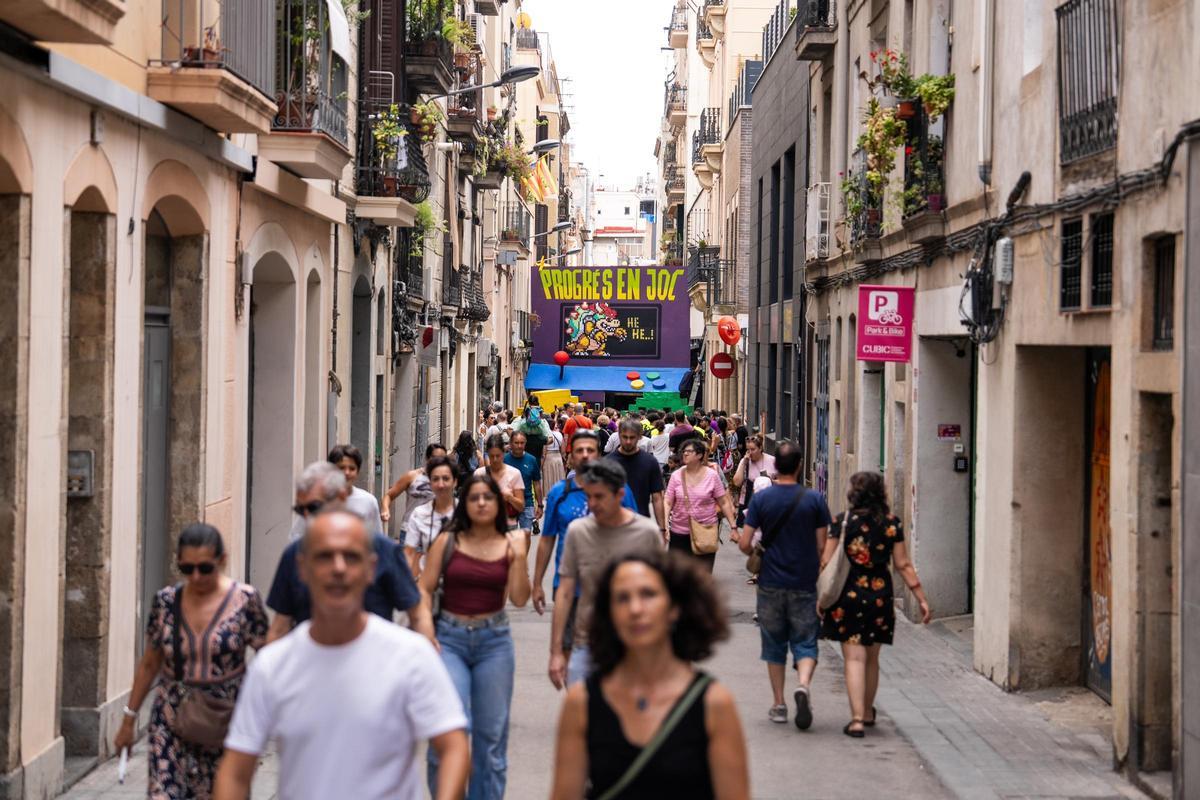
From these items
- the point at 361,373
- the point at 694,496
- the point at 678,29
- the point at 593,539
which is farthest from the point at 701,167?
the point at 593,539

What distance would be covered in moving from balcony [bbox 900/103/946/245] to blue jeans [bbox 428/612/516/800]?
8.36 meters

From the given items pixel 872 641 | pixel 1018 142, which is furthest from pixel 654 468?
pixel 1018 142

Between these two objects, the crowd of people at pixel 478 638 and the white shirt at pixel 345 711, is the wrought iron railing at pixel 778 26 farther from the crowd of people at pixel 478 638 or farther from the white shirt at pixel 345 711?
the white shirt at pixel 345 711

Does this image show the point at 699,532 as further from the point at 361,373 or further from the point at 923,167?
the point at 361,373

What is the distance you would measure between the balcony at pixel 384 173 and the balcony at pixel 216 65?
6361 mm

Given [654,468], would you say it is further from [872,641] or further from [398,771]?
[398,771]

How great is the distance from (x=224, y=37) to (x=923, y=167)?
22.7ft

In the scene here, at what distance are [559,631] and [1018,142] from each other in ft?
20.0

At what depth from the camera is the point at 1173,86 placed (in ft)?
28.3

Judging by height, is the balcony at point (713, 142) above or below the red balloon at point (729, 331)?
above

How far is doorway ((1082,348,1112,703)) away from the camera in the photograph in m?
11.3

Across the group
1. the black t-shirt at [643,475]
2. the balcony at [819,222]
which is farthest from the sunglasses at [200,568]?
the balcony at [819,222]

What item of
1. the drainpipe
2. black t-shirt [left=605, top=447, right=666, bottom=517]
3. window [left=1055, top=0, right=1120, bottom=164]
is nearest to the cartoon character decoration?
the drainpipe

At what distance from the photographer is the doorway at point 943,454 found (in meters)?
15.9
